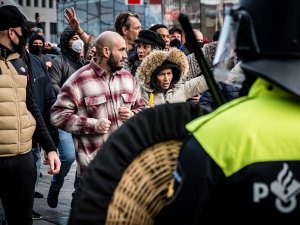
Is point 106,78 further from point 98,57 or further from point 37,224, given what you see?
point 37,224

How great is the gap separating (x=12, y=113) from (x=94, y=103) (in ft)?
2.42

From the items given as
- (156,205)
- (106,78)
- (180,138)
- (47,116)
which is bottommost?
(47,116)

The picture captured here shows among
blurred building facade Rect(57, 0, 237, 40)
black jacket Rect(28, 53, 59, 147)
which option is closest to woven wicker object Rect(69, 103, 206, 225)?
black jacket Rect(28, 53, 59, 147)

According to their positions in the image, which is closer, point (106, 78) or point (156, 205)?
point (156, 205)

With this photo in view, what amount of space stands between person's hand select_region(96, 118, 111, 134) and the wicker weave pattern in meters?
3.20

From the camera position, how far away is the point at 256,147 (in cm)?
183

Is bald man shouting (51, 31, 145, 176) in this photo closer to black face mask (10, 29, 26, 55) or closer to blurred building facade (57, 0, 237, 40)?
black face mask (10, 29, 26, 55)

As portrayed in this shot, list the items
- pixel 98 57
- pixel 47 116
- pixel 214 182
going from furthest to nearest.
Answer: pixel 47 116, pixel 98 57, pixel 214 182

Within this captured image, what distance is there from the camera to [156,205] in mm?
2170

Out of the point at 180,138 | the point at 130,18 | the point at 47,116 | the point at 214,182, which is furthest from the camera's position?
the point at 130,18

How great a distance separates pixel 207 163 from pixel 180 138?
384mm

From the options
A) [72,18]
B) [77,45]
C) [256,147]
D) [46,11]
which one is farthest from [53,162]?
[46,11]

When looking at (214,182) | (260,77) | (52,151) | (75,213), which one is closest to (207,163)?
(214,182)

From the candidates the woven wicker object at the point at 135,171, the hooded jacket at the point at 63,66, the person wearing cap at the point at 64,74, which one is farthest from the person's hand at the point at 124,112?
the woven wicker object at the point at 135,171
